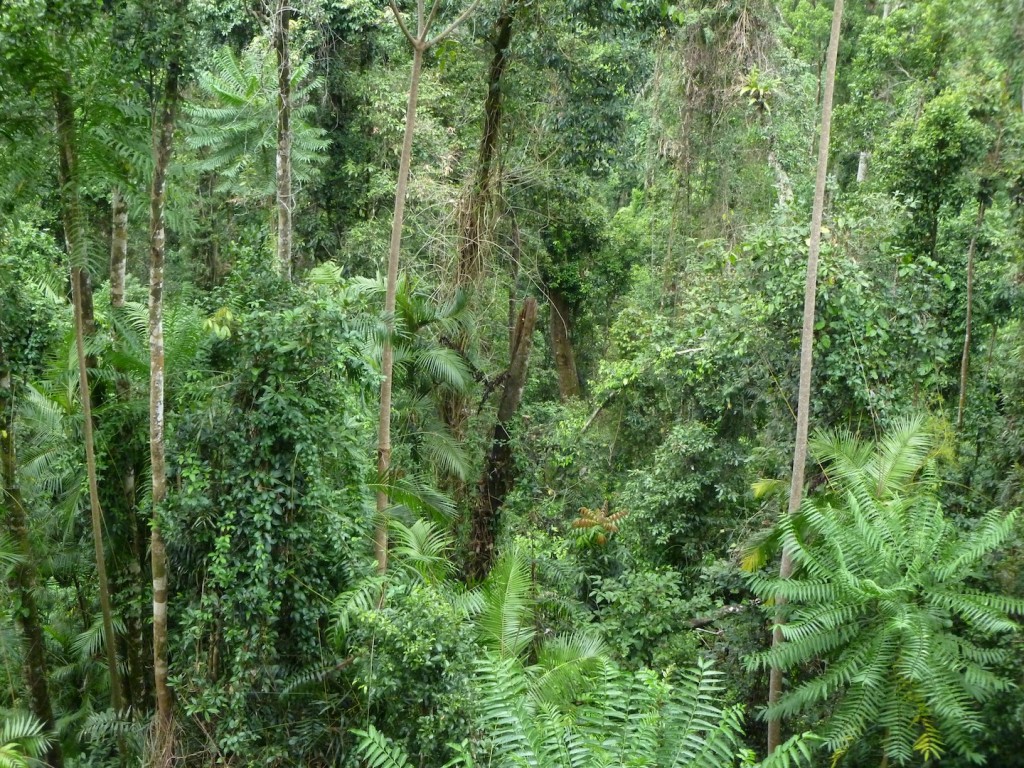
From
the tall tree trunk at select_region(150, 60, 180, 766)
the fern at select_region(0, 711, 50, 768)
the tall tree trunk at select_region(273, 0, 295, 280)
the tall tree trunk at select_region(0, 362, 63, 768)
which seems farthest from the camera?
the tall tree trunk at select_region(273, 0, 295, 280)

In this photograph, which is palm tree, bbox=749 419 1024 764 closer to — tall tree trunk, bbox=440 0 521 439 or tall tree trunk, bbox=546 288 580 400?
tall tree trunk, bbox=440 0 521 439

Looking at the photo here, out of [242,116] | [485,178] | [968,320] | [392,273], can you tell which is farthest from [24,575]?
[968,320]

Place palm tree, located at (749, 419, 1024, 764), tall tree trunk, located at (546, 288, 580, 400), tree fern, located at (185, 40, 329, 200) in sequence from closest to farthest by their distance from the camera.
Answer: palm tree, located at (749, 419, 1024, 764)
tree fern, located at (185, 40, 329, 200)
tall tree trunk, located at (546, 288, 580, 400)

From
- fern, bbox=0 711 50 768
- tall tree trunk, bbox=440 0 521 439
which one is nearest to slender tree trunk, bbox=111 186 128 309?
fern, bbox=0 711 50 768

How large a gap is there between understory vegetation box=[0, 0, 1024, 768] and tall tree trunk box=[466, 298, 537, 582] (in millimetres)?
41

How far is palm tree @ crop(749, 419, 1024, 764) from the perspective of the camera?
223 inches

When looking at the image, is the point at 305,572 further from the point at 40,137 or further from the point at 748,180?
the point at 748,180

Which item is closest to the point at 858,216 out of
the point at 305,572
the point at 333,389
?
the point at 333,389

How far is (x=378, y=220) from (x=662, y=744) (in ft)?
35.0

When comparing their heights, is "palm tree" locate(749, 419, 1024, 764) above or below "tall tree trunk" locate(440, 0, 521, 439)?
below

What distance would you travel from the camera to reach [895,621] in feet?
18.6

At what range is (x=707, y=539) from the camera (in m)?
11.4

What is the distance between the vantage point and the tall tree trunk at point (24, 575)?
740 cm

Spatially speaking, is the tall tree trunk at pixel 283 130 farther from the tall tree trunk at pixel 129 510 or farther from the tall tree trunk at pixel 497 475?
the tall tree trunk at pixel 497 475
